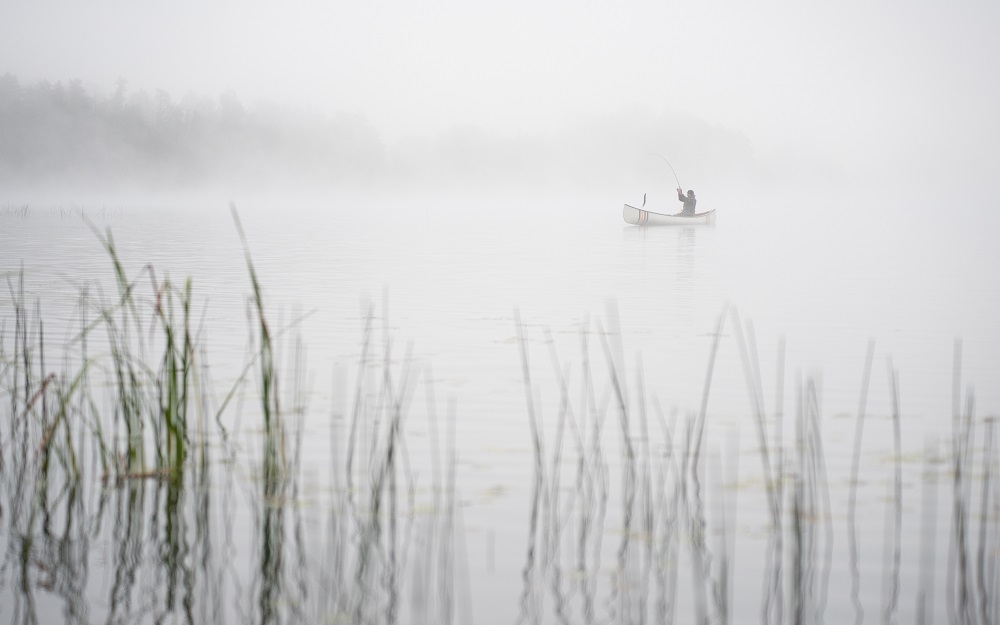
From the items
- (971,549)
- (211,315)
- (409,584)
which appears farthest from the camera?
(211,315)

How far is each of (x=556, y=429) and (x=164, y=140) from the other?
355ft

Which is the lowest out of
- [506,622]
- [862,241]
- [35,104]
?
[506,622]

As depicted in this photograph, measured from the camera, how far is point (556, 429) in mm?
5316

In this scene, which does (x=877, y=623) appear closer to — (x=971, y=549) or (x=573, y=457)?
(x=971, y=549)

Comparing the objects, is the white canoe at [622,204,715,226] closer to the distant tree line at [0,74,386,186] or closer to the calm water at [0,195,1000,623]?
the calm water at [0,195,1000,623]

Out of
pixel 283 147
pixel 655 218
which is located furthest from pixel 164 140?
pixel 655 218

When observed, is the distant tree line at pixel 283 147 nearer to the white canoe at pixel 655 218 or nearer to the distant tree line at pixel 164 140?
the distant tree line at pixel 164 140

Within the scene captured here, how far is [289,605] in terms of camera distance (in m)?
3.11

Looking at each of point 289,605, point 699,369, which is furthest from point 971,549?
point 699,369

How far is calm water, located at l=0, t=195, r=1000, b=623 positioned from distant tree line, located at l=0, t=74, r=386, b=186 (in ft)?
282

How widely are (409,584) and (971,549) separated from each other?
1997 millimetres

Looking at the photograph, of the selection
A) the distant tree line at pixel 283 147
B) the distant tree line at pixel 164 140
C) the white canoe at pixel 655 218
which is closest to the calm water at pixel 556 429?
the white canoe at pixel 655 218

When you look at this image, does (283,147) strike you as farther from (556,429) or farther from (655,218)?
(556,429)

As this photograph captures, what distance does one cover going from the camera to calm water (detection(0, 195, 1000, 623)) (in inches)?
128
